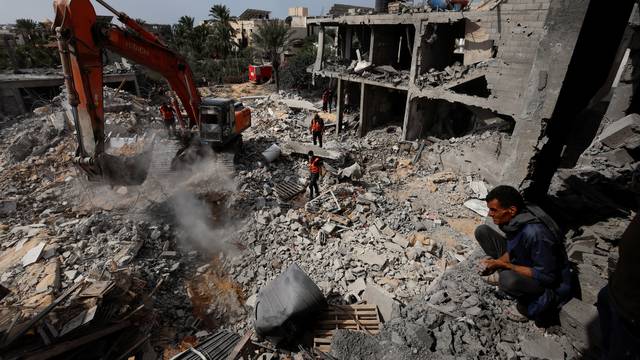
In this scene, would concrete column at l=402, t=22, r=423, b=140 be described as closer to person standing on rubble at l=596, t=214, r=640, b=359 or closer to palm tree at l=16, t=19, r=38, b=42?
person standing on rubble at l=596, t=214, r=640, b=359

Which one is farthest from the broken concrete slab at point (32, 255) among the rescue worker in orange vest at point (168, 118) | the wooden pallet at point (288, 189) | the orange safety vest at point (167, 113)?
the orange safety vest at point (167, 113)

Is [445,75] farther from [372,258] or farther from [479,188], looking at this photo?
[372,258]

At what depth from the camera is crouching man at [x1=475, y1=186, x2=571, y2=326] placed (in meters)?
2.98

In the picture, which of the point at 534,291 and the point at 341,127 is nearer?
the point at 534,291

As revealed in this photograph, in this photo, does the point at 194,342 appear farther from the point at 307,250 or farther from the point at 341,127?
the point at 341,127

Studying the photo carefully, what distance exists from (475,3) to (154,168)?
1388 cm

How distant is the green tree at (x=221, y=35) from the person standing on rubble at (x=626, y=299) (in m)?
35.1

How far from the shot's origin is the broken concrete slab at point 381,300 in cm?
547

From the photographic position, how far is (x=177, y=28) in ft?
105

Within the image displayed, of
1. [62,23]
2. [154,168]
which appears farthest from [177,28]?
[62,23]

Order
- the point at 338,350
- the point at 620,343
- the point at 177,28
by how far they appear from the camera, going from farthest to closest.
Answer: the point at 177,28 < the point at 338,350 < the point at 620,343

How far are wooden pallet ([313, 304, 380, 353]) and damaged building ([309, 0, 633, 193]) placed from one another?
3.20 metres

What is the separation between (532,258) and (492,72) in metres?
9.55

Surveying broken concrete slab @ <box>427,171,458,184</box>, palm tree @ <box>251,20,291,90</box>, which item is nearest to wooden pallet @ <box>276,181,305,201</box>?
broken concrete slab @ <box>427,171,458,184</box>
